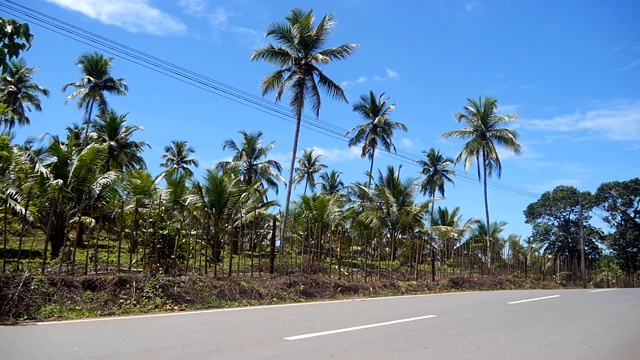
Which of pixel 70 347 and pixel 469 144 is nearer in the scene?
pixel 70 347

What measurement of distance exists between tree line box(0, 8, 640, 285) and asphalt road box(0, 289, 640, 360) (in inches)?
128

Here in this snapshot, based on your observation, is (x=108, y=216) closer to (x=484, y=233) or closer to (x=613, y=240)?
(x=484, y=233)

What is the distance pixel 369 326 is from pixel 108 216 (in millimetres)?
11125

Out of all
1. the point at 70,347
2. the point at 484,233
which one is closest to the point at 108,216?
the point at 70,347

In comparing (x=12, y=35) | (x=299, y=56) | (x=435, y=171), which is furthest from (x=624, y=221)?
(x=12, y=35)

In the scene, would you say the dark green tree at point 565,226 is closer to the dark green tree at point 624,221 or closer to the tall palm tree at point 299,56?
the dark green tree at point 624,221

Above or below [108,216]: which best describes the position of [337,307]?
below

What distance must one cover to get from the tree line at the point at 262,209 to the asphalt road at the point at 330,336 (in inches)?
128

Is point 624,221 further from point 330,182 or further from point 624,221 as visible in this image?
point 330,182

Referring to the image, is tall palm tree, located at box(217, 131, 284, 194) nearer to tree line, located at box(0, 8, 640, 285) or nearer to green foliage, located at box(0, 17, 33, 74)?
tree line, located at box(0, 8, 640, 285)

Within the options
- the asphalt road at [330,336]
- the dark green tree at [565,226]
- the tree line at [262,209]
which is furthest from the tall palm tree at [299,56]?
the dark green tree at [565,226]

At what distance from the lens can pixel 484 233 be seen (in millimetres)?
38406

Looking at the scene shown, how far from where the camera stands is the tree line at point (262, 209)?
1201 centimetres

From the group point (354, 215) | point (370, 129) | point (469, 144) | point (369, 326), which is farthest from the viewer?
point (370, 129)
